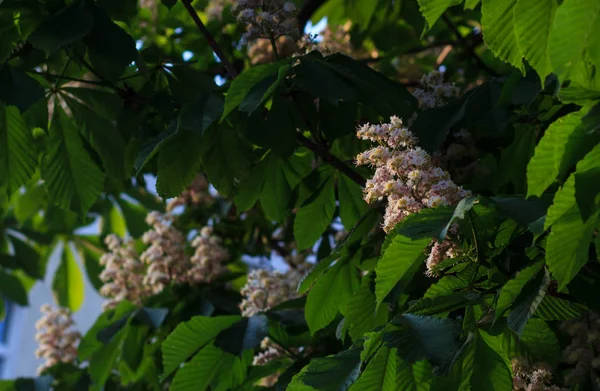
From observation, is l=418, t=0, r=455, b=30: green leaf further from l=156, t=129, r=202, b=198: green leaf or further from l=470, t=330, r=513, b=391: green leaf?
l=156, t=129, r=202, b=198: green leaf

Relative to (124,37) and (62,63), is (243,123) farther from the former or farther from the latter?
(62,63)

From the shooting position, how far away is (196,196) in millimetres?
2762

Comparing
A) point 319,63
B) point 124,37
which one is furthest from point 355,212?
point 124,37

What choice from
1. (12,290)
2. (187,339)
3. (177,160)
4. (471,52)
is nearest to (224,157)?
(177,160)

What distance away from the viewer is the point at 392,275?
110 cm

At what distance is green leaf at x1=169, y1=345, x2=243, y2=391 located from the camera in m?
1.61

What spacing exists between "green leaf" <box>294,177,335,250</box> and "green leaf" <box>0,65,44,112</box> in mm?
528

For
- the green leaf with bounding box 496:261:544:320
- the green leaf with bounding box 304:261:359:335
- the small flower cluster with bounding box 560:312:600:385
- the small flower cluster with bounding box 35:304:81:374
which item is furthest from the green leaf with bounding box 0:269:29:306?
the green leaf with bounding box 496:261:544:320

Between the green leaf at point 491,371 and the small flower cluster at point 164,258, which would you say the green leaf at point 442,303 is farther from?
the small flower cluster at point 164,258

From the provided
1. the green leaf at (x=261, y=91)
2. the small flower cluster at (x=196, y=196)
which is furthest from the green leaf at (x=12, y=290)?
the green leaf at (x=261, y=91)

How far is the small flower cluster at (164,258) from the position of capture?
2.31 meters

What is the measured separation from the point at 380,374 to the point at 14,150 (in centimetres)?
100

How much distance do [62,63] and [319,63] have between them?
1.95 feet

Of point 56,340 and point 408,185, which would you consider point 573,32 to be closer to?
point 408,185
